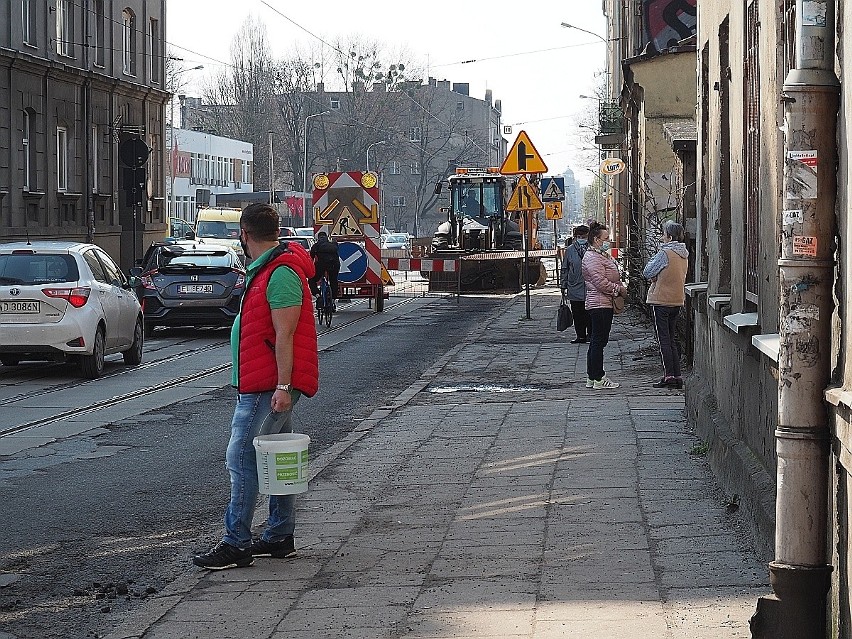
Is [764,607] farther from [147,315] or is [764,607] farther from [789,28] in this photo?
[147,315]

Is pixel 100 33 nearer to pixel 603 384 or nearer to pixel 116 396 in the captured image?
pixel 116 396

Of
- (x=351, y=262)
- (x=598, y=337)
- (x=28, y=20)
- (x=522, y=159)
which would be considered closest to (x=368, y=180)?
(x=351, y=262)

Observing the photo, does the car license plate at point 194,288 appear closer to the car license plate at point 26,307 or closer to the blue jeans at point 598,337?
the car license plate at point 26,307

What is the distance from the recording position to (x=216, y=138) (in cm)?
9206

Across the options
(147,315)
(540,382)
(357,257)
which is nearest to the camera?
(540,382)

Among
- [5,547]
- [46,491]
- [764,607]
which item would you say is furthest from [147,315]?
[764,607]

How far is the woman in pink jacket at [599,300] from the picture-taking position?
14703mm

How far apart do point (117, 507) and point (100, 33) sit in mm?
35118

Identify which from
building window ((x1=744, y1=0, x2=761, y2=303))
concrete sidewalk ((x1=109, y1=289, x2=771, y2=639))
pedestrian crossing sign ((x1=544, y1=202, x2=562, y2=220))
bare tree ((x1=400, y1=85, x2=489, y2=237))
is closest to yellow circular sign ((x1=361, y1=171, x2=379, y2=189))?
pedestrian crossing sign ((x1=544, y1=202, x2=562, y2=220))

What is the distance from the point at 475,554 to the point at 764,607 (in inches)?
84.5

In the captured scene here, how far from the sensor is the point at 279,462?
22.2 ft

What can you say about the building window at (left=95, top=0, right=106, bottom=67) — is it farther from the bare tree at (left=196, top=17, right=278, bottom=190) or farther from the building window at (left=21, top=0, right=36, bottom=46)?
the bare tree at (left=196, top=17, right=278, bottom=190)

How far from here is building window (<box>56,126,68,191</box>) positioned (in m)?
38.8

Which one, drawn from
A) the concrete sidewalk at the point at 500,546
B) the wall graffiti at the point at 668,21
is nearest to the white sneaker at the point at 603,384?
the concrete sidewalk at the point at 500,546
